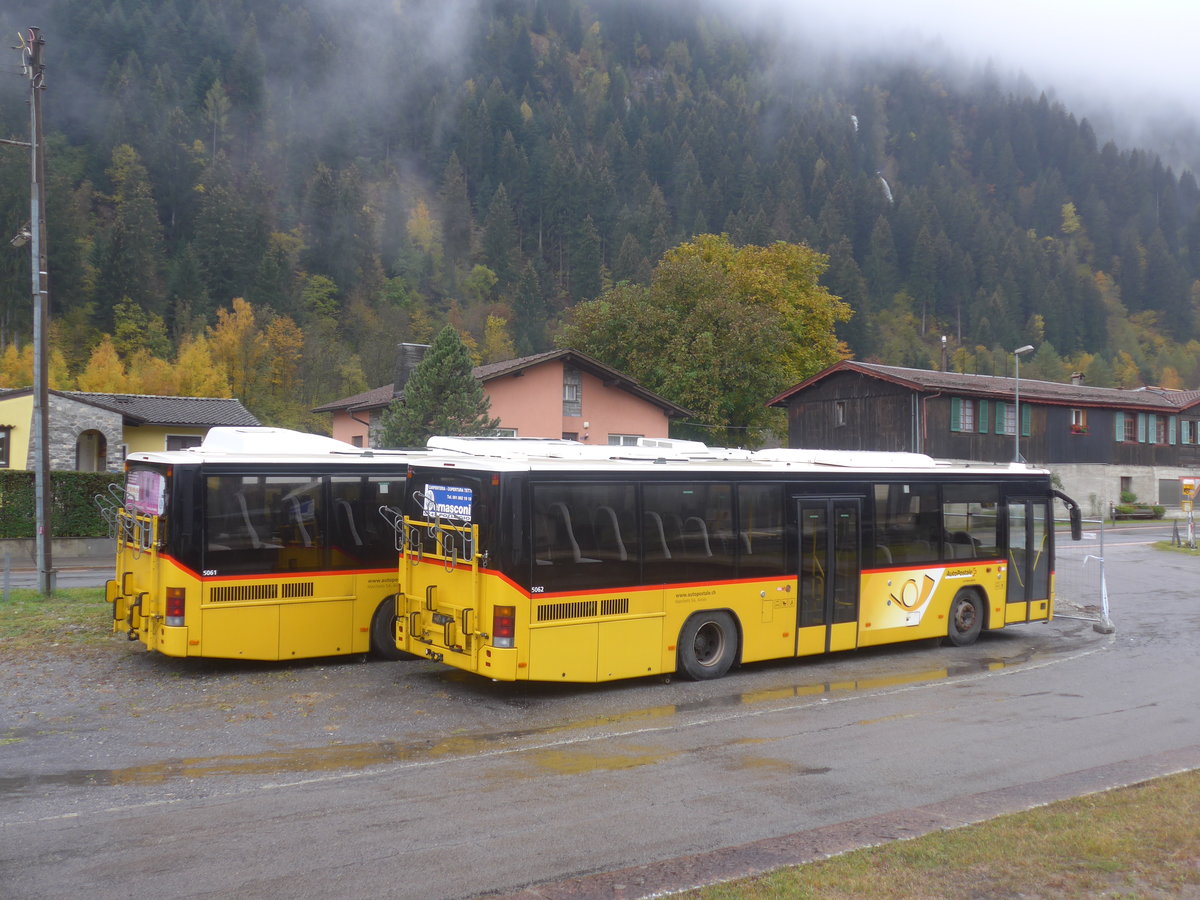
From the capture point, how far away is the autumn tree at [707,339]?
53750 millimetres

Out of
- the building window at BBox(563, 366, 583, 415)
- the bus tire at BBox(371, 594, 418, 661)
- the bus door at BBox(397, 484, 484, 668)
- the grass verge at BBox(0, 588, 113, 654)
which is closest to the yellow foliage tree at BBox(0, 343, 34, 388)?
the building window at BBox(563, 366, 583, 415)

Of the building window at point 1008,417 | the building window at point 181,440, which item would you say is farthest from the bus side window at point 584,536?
the building window at point 1008,417

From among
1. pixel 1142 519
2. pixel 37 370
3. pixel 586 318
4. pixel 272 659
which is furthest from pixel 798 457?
pixel 1142 519

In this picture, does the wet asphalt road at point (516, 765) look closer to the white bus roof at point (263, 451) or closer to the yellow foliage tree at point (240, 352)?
the white bus roof at point (263, 451)

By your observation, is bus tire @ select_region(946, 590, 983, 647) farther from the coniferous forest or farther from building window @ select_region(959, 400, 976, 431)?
the coniferous forest

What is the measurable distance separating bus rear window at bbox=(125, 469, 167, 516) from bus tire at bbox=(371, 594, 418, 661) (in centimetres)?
291

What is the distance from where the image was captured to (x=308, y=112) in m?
155

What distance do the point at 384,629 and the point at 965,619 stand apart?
28.1 feet

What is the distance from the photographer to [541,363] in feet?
141

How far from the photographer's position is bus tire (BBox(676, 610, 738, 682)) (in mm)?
12703

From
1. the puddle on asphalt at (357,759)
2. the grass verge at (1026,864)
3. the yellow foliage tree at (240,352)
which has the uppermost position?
the yellow foliage tree at (240,352)

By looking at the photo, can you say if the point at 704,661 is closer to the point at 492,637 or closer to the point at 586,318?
the point at 492,637

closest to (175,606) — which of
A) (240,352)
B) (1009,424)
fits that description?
(1009,424)

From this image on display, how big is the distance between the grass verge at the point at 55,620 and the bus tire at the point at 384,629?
3.91 m
